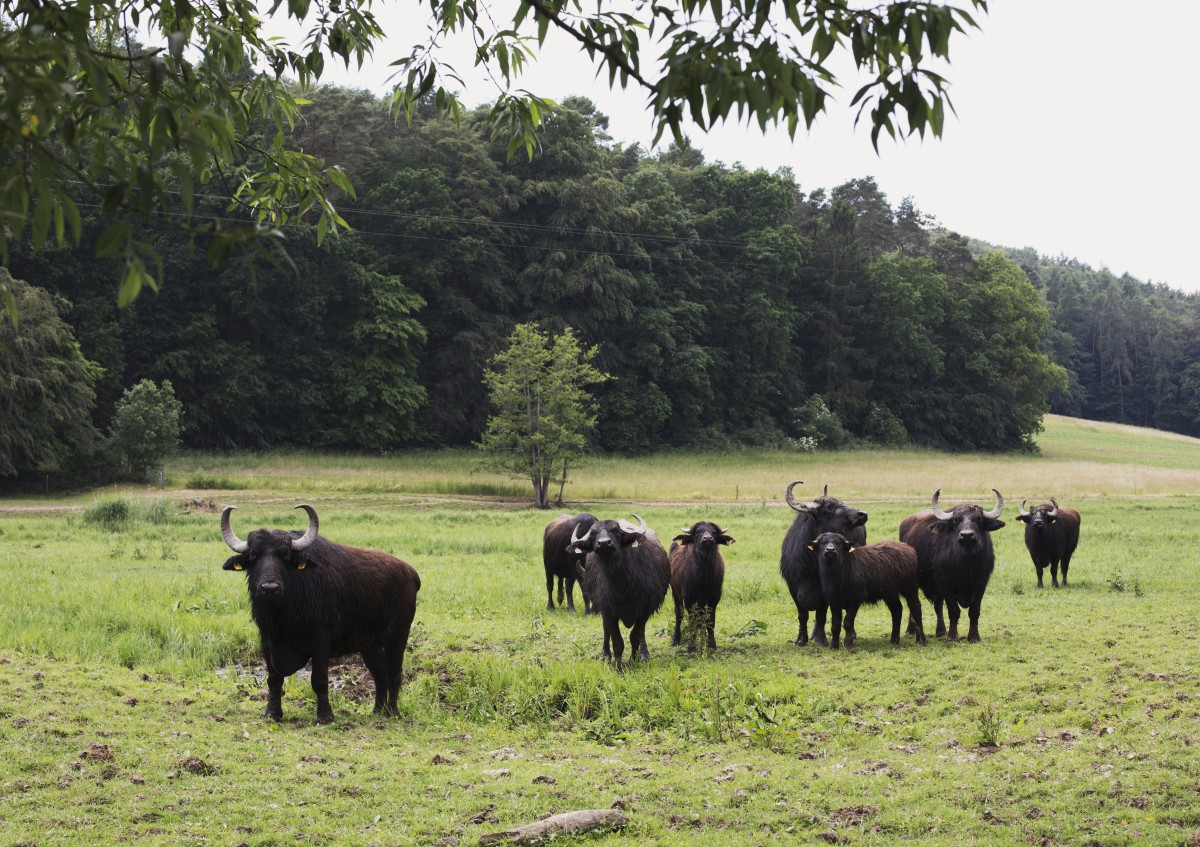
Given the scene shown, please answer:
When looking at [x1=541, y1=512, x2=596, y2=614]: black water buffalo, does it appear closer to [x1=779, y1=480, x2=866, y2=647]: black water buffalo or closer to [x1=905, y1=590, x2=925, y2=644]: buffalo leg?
[x1=779, y1=480, x2=866, y2=647]: black water buffalo

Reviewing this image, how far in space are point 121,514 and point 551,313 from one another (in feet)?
128

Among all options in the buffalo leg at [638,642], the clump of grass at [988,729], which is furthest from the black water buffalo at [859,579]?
the clump of grass at [988,729]

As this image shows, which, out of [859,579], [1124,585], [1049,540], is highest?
[859,579]

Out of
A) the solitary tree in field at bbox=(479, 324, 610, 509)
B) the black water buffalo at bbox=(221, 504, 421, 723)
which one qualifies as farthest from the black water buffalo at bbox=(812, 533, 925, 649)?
the solitary tree in field at bbox=(479, 324, 610, 509)

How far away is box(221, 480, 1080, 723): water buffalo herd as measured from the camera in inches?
349

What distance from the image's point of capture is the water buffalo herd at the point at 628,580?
888 cm

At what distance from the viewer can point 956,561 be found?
42.1 ft

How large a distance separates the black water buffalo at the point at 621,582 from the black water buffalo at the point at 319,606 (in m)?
2.62

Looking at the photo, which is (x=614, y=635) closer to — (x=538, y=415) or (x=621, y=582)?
(x=621, y=582)

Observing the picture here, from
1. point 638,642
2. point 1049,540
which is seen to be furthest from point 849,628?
point 1049,540

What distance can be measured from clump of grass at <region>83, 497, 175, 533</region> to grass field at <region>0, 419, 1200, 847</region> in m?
5.89

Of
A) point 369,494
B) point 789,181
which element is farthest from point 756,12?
point 789,181

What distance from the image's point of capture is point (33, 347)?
124ft

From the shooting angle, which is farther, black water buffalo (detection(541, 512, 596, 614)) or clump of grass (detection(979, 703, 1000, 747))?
black water buffalo (detection(541, 512, 596, 614))
